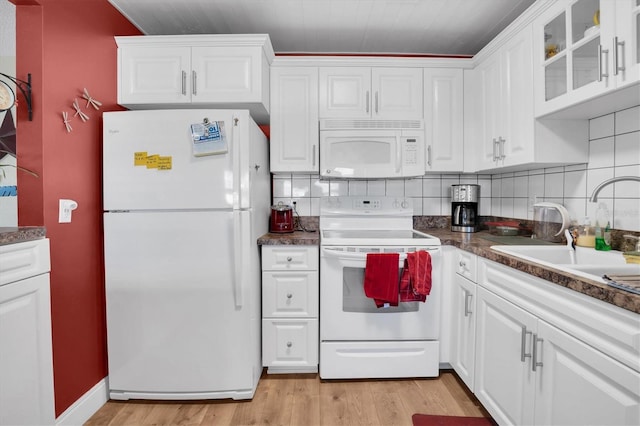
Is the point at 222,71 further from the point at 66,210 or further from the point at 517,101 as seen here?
the point at 517,101

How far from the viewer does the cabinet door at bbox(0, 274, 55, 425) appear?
112 cm

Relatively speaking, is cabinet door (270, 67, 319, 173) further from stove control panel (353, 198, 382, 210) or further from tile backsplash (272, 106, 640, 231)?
stove control panel (353, 198, 382, 210)

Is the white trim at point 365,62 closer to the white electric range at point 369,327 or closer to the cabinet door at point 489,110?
the cabinet door at point 489,110

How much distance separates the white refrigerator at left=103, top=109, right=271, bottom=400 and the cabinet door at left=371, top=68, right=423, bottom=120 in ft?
3.43

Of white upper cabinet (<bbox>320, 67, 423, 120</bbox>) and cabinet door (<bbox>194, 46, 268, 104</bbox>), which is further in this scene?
white upper cabinet (<bbox>320, 67, 423, 120</bbox>)

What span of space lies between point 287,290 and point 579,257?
1572mm

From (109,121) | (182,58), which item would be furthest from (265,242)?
(182,58)

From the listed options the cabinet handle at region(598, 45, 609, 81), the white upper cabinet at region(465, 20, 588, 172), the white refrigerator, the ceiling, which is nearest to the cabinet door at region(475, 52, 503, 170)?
the white upper cabinet at region(465, 20, 588, 172)

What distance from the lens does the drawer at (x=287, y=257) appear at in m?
2.01

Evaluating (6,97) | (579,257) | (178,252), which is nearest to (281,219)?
(178,252)

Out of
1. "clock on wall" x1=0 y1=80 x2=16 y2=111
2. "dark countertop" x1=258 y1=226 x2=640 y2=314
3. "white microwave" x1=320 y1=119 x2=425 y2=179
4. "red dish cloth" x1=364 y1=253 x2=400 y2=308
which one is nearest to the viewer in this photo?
"dark countertop" x1=258 y1=226 x2=640 y2=314

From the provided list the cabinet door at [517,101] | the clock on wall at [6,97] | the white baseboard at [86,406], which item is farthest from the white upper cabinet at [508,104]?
the white baseboard at [86,406]

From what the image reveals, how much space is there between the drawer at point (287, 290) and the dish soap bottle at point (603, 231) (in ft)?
4.82

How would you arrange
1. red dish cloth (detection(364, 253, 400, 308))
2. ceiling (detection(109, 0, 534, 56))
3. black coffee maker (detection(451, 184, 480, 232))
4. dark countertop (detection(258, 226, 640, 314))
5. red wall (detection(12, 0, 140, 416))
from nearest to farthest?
dark countertop (detection(258, 226, 640, 314)), red wall (detection(12, 0, 140, 416)), red dish cloth (detection(364, 253, 400, 308)), ceiling (detection(109, 0, 534, 56)), black coffee maker (detection(451, 184, 480, 232))
